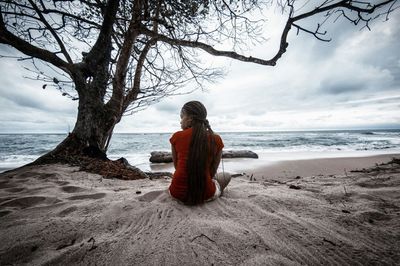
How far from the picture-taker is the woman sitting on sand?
6.78 feet

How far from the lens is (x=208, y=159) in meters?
2.16

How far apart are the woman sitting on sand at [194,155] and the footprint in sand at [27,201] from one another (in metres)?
1.48

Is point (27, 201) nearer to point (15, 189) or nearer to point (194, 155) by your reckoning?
point (15, 189)

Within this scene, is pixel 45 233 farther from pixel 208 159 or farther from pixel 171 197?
pixel 208 159

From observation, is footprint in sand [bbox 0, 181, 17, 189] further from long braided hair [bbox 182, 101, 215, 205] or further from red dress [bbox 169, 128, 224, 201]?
long braided hair [bbox 182, 101, 215, 205]

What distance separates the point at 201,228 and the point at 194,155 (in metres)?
0.74

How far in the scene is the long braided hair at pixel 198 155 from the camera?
6.75 feet

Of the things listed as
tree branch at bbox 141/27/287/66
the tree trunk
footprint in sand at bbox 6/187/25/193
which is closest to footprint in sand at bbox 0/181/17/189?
footprint in sand at bbox 6/187/25/193

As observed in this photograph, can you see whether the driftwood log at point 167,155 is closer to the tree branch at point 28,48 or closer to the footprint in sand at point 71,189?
the tree branch at point 28,48

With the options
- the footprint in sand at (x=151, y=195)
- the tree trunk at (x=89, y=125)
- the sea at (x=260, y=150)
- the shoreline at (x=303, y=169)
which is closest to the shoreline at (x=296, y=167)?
the shoreline at (x=303, y=169)

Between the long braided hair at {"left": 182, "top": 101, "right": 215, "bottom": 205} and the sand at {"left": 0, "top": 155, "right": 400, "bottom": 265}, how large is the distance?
18 centimetres

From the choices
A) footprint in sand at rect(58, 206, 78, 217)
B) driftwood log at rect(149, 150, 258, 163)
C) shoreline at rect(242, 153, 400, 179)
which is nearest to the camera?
footprint in sand at rect(58, 206, 78, 217)

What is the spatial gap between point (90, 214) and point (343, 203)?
272 cm

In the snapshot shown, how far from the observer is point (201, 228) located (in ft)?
5.14
